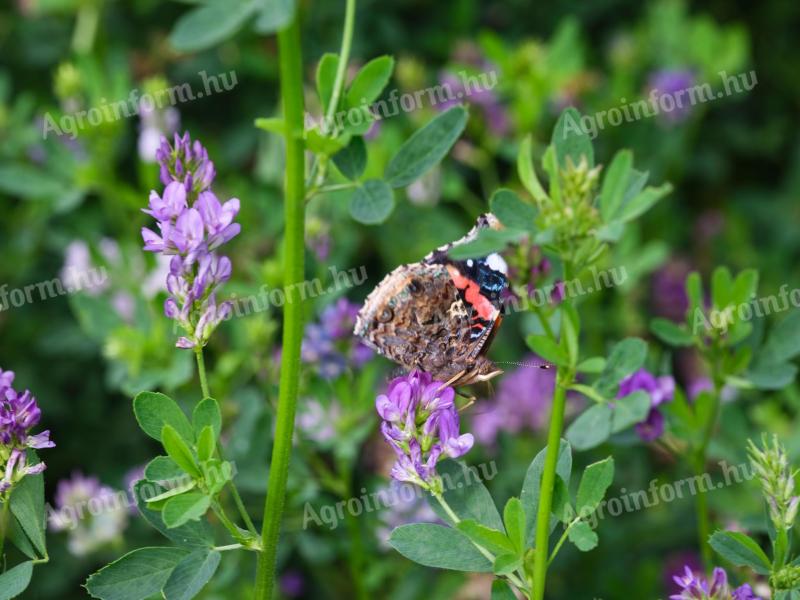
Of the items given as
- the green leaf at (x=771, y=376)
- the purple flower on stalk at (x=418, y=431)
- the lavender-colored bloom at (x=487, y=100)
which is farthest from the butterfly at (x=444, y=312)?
the lavender-colored bloom at (x=487, y=100)

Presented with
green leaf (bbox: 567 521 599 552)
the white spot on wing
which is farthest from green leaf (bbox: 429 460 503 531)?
the white spot on wing

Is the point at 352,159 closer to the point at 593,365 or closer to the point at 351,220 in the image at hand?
the point at 593,365

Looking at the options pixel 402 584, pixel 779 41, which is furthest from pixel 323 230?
pixel 779 41

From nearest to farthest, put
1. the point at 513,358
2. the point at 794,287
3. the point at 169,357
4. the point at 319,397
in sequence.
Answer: the point at 319,397, the point at 169,357, the point at 513,358, the point at 794,287

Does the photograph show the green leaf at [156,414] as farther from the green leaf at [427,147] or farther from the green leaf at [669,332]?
the green leaf at [669,332]

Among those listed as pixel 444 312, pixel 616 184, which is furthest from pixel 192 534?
pixel 616 184

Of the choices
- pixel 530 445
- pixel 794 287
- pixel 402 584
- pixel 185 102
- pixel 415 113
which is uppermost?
Answer: pixel 185 102

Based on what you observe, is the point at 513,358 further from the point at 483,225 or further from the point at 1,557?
the point at 1,557
